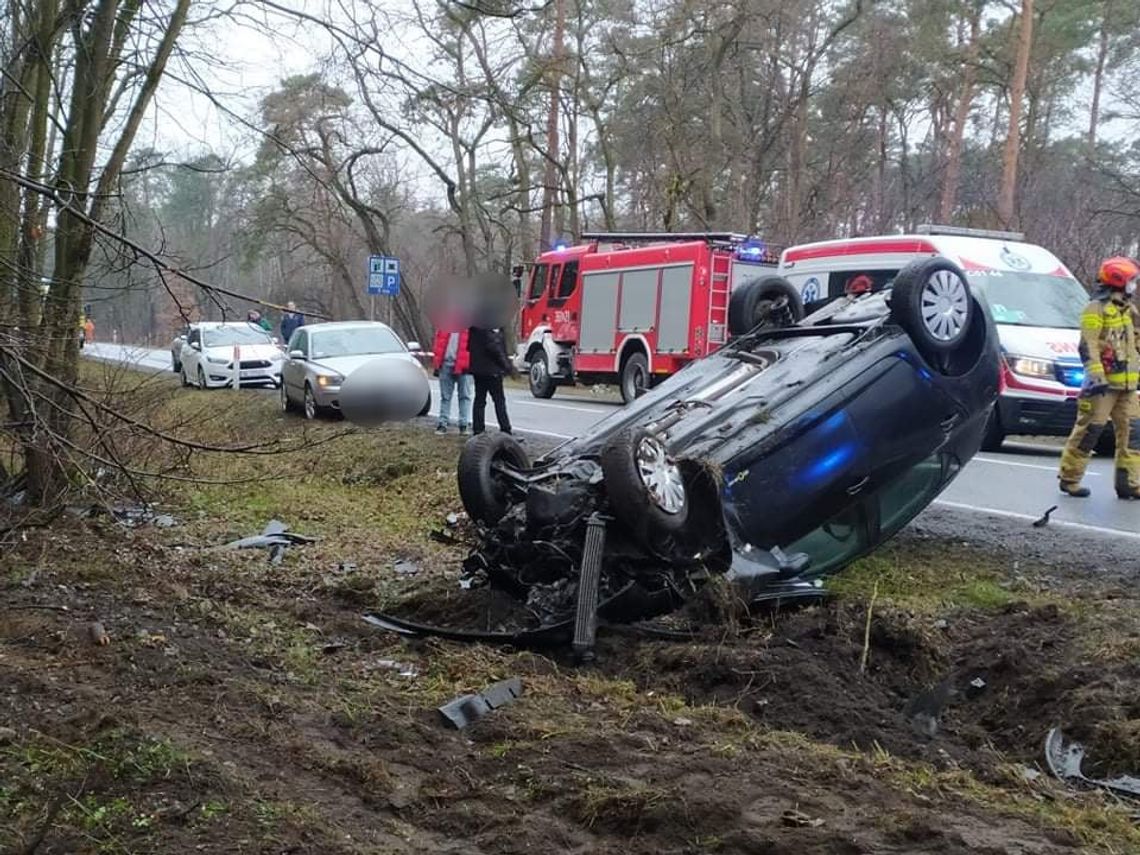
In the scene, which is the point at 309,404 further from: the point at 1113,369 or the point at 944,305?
the point at 944,305

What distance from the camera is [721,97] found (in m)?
27.0

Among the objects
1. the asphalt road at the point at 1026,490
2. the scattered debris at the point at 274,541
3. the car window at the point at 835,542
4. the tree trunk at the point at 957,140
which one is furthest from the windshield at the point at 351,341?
the tree trunk at the point at 957,140

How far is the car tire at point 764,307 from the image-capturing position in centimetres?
637

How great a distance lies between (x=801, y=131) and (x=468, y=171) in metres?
8.34

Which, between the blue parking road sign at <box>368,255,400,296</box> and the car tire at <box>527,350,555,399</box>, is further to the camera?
the car tire at <box>527,350,555,399</box>

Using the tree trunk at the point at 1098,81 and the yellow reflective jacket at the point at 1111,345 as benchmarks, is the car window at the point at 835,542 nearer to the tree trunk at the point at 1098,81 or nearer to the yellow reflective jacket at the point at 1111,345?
the yellow reflective jacket at the point at 1111,345

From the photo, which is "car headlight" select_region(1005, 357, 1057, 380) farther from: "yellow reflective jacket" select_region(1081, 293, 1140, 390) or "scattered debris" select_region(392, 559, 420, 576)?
"scattered debris" select_region(392, 559, 420, 576)

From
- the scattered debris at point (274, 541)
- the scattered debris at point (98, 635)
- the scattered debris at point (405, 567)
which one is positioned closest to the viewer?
the scattered debris at point (98, 635)

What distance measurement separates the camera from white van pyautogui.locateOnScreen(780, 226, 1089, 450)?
456 inches

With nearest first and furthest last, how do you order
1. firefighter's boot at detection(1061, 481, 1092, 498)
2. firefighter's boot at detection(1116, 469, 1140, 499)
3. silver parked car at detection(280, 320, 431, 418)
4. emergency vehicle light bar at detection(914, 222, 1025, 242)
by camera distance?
1. firefighter's boot at detection(1116, 469, 1140, 499)
2. firefighter's boot at detection(1061, 481, 1092, 498)
3. silver parked car at detection(280, 320, 431, 418)
4. emergency vehicle light bar at detection(914, 222, 1025, 242)

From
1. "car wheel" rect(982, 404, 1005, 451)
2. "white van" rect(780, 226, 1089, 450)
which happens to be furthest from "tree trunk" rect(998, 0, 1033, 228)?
"car wheel" rect(982, 404, 1005, 451)

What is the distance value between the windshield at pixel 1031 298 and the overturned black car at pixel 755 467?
6.89 m

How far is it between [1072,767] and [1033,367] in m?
8.60

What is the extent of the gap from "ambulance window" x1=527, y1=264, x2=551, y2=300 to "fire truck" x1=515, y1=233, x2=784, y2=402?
2cm
